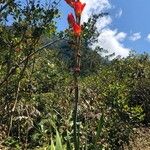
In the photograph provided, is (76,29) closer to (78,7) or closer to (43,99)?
(78,7)

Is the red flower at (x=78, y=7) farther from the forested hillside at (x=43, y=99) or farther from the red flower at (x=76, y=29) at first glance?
the forested hillside at (x=43, y=99)

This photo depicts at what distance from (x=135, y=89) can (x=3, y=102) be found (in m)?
6.22

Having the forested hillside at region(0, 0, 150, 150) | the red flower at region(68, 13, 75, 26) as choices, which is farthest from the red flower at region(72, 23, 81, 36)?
the forested hillside at region(0, 0, 150, 150)

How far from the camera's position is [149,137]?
13.0 metres

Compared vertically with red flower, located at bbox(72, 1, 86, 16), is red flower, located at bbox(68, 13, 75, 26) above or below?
below

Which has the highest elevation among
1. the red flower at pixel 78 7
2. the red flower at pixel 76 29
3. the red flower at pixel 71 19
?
the red flower at pixel 78 7

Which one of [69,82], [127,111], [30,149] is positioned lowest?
[30,149]

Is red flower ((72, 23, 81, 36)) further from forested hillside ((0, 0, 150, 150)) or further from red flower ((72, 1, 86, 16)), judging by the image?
forested hillside ((0, 0, 150, 150))

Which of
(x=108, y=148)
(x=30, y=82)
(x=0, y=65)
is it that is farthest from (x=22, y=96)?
(x=108, y=148)

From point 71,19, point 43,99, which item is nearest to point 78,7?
point 71,19

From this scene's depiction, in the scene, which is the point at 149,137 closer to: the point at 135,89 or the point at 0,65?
the point at 135,89

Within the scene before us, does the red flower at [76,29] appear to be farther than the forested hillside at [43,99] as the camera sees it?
No

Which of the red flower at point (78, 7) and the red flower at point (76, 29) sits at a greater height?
the red flower at point (78, 7)

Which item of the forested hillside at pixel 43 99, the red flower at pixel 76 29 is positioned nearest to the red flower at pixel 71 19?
the red flower at pixel 76 29
